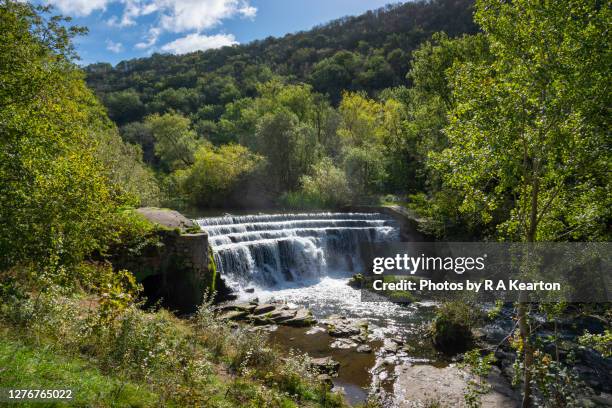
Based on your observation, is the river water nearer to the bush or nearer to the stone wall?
the bush

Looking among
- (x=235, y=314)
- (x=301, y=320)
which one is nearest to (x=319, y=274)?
(x=301, y=320)

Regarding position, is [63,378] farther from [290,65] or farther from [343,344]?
[290,65]

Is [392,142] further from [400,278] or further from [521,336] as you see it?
[521,336]

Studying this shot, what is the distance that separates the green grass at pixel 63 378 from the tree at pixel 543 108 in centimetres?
520

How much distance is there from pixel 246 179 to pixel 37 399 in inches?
1209

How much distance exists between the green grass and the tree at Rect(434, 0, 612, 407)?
17.0 ft

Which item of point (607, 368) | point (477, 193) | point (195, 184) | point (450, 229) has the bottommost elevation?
point (607, 368)

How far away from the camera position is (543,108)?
5.58 m

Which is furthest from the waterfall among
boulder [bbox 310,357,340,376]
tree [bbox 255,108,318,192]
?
tree [bbox 255,108,318,192]

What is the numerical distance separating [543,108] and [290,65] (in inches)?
3185

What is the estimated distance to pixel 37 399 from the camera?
3.96m

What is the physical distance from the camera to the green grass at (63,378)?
13.8ft

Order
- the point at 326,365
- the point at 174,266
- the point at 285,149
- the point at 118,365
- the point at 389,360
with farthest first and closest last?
the point at 285,149, the point at 174,266, the point at 389,360, the point at 326,365, the point at 118,365

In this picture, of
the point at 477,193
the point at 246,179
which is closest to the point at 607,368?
the point at 477,193
